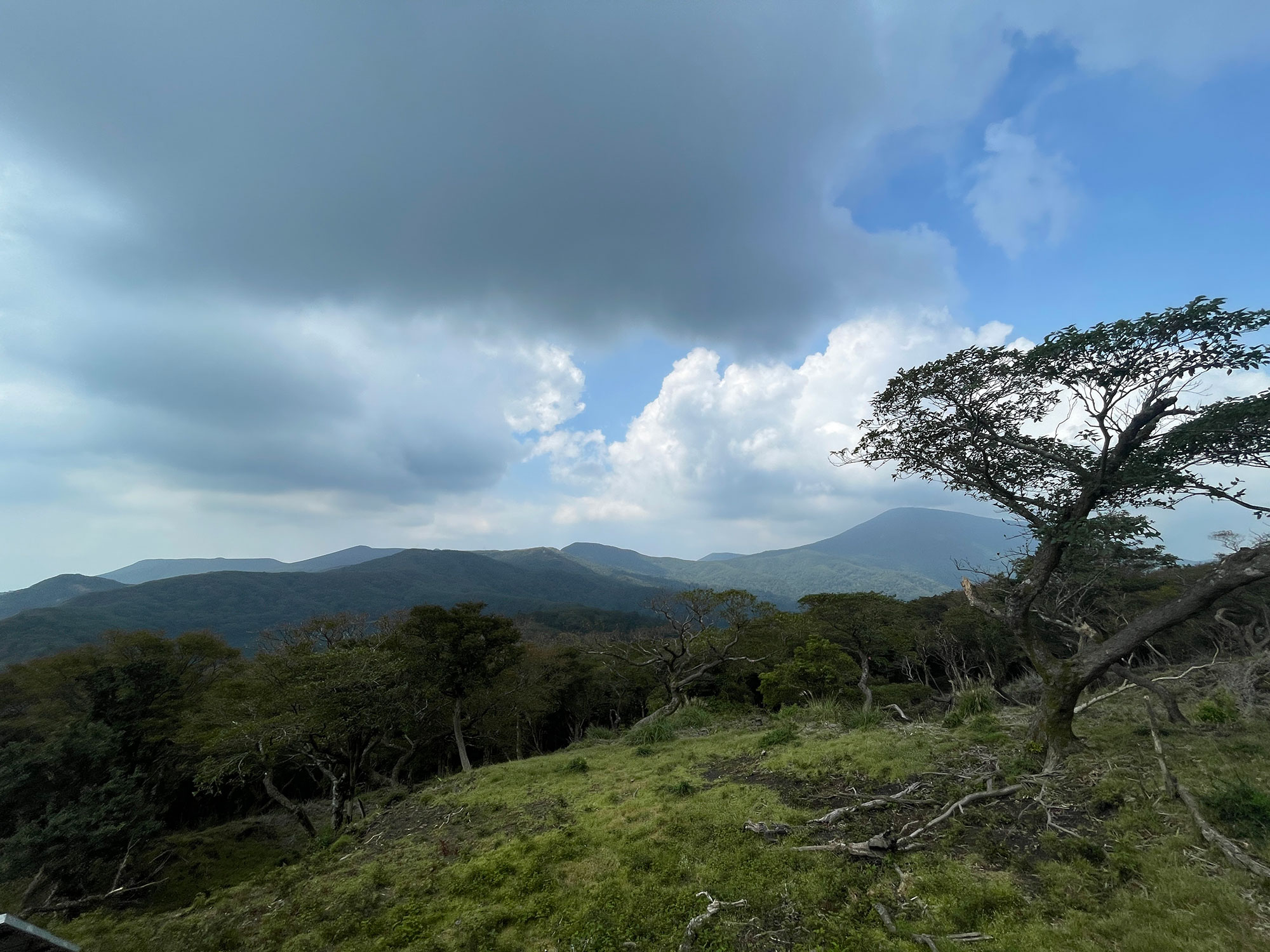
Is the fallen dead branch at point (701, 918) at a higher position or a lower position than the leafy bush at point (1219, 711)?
higher

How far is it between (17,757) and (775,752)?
28402mm

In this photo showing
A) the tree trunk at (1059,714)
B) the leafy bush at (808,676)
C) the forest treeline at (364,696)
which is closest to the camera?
the tree trunk at (1059,714)

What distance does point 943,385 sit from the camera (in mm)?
10305

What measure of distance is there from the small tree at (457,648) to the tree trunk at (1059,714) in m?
22.5

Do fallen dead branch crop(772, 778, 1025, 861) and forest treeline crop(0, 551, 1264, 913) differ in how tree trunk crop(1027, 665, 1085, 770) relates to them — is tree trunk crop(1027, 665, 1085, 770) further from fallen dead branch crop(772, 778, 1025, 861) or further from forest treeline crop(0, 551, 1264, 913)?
forest treeline crop(0, 551, 1264, 913)

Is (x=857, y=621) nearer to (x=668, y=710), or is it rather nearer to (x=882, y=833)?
(x=668, y=710)

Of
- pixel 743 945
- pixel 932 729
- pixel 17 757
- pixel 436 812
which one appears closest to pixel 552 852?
pixel 743 945

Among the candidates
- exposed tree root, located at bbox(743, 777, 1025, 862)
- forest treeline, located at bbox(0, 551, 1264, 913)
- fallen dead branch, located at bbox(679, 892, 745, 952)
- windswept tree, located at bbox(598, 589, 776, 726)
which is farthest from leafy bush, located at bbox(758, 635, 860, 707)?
fallen dead branch, located at bbox(679, 892, 745, 952)

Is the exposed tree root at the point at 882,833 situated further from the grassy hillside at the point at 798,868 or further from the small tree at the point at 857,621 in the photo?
the small tree at the point at 857,621

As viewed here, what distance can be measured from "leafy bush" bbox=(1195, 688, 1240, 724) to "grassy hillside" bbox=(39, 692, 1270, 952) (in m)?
0.48

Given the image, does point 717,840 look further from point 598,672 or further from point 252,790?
point 252,790

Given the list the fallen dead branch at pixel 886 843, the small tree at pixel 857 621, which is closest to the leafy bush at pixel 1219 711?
the fallen dead branch at pixel 886 843

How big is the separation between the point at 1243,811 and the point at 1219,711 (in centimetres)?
671

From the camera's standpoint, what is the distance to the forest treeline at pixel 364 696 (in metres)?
A: 15.9
